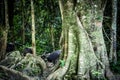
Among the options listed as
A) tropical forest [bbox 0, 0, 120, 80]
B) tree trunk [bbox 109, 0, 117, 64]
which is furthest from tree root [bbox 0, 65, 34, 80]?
tree trunk [bbox 109, 0, 117, 64]

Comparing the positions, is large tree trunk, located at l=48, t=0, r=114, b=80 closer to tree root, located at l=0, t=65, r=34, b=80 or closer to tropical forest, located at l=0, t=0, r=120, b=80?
tropical forest, located at l=0, t=0, r=120, b=80

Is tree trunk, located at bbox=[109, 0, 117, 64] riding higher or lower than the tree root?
higher

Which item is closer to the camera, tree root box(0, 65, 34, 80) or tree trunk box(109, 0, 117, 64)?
tree root box(0, 65, 34, 80)

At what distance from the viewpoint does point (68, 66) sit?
749 cm

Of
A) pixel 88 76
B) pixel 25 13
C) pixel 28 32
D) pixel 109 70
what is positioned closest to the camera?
pixel 88 76

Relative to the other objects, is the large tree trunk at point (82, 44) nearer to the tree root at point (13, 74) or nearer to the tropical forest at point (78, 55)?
the tropical forest at point (78, 55)

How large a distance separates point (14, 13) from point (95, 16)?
7878 mm

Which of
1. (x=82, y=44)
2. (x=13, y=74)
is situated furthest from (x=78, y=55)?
(x=13, y=74)

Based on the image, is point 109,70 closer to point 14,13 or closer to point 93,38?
point 93,38

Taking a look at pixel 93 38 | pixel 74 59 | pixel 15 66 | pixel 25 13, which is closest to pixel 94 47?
pixel 93 38

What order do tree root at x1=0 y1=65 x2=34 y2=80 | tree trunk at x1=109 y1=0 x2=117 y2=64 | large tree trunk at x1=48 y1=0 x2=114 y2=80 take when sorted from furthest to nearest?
tree trunk at x1=109 y1=0 x2=117 y2=64
tree root at x1=0 y1=65 x2=34 y2=80
large tree trunk at x1=48 y1=0 x2=114 y2=80

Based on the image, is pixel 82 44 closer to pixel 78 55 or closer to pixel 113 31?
pixel 78 55

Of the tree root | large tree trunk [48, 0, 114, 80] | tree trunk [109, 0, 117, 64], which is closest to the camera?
large tree trunk [48, 0, 114, 80]

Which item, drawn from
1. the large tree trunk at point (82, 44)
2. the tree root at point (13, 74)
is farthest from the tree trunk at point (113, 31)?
the tree root at point (13, 74)
